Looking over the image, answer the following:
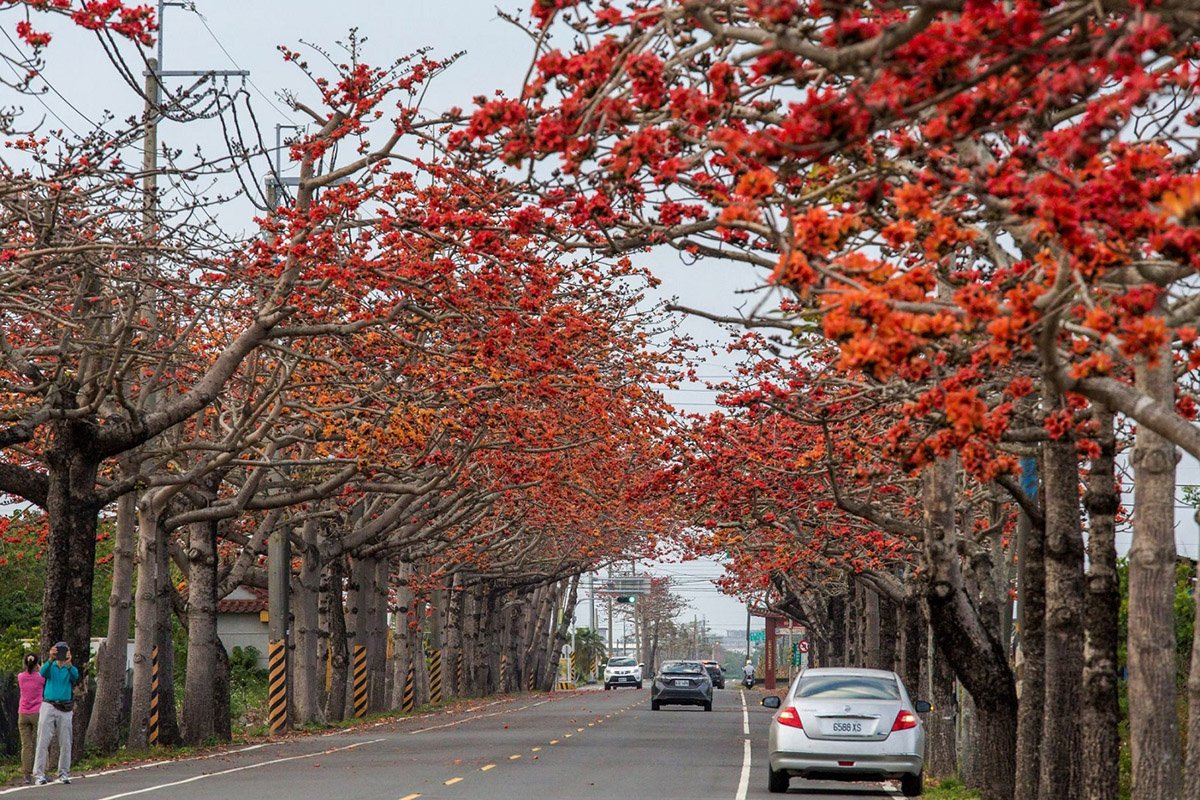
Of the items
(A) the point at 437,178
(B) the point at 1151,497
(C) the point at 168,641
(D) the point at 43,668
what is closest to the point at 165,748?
(C) the point at 168,641

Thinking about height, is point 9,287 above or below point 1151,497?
above

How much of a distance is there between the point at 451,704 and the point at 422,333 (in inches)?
1615

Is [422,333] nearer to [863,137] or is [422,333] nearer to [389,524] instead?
[863,137]

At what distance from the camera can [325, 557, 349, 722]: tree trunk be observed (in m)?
43.0

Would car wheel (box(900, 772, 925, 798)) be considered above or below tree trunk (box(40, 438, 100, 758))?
below

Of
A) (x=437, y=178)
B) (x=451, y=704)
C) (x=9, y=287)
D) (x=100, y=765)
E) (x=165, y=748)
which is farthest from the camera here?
(x=451, y=704)

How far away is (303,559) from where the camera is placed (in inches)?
1556

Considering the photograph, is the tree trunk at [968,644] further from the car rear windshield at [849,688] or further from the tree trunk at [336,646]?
the tree trunk at [336,646]

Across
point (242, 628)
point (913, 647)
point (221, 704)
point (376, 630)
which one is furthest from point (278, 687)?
point (242, 628)

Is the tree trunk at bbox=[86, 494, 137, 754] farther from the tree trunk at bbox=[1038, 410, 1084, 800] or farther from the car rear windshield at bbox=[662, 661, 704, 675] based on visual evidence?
the car rear windshield at bbox=[662, 661, 704, 675]

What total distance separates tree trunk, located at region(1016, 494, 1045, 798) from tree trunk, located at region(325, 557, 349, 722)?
27.4 meters

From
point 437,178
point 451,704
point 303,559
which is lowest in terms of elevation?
point 451,704

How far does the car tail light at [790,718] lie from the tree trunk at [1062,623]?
18.5 feet

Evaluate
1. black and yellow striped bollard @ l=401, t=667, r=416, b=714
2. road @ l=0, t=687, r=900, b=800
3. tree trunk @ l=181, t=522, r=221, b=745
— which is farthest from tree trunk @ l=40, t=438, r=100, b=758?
black and yellow striped bollard @ l=401, t=667, r=416, b=714
